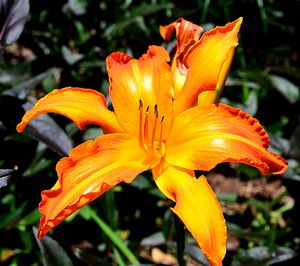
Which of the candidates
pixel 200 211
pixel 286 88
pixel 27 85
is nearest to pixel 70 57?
pixel 27 85

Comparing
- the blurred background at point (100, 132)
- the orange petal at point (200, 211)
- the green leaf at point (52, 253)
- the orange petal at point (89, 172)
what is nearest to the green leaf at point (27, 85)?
the blurred background at point (100, 132)

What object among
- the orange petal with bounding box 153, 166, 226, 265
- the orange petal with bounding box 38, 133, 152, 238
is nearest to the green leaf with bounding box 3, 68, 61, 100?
the orange petal with bounding box 38, 133, 152, 238

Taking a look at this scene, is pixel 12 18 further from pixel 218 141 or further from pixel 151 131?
pixel 218 141

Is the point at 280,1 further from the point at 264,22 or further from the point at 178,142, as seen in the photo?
the point at 178,142

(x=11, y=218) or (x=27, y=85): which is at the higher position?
(x=27, y=85)

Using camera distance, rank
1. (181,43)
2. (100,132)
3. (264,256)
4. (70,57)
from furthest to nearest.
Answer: (70,57) < (100,132) < (264,256) < (181,43)

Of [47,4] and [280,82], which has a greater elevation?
[47,4]

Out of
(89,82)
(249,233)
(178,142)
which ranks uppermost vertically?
(178,142)

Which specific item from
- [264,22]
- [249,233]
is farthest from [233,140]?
[264,22]
